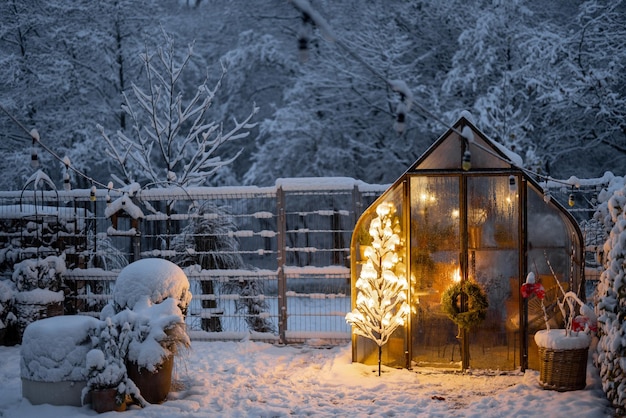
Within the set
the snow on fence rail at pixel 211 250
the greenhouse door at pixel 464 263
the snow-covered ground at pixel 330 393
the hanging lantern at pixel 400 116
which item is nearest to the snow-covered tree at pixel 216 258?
the snow on fence rail at pixel 211 250

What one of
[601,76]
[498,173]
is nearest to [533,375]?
[498,173]

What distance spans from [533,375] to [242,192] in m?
4.26

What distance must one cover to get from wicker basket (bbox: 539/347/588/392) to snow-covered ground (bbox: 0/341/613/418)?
90 mm

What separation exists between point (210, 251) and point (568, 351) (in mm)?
5000

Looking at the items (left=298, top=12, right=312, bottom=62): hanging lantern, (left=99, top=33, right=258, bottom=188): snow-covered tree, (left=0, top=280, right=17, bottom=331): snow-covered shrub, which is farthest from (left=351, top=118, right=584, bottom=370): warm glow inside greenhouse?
(left=99, top=33, right=258, bottom=188): snow-covered tree

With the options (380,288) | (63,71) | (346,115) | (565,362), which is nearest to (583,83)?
(346,115)

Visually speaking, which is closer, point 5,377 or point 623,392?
point 623,392

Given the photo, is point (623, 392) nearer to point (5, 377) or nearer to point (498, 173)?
point (498, 173)

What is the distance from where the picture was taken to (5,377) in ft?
23.4

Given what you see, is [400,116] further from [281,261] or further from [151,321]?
[281,261]

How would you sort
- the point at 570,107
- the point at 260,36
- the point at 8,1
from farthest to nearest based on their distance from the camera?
the point at 260,36, the point at 8,1, the point at 570,107

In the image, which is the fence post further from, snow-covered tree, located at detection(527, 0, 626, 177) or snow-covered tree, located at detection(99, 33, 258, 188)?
snow-covered tree, located at detection(527, 0, 626, 177)

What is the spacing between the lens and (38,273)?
865 cm

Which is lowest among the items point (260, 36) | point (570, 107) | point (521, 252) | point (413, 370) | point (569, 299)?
point (413, 370)
